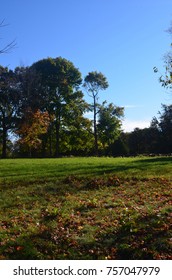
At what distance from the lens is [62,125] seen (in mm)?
45625

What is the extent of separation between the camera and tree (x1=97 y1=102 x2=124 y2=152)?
4803 cm

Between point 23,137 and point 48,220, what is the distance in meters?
33.3

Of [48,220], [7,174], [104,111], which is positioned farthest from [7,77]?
[48,220]

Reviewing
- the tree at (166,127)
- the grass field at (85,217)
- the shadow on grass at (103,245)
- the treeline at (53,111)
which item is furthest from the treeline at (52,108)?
the shadow on grass at (103,245)

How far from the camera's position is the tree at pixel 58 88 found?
44.4 m

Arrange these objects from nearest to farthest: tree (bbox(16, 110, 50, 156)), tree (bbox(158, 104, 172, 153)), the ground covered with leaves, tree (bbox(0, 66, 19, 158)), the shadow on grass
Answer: the shadow on grass, the ground covered with leaves, tree (bbox(16, 110, 50, 156)), tree (bbox(0, 66, 19, 158)), tree (bbox(158, 104, 172, 153))

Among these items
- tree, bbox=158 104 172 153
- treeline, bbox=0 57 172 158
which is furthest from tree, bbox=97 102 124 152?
tree, bbox=158 104 172 153

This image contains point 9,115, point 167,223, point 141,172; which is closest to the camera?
point 167,223

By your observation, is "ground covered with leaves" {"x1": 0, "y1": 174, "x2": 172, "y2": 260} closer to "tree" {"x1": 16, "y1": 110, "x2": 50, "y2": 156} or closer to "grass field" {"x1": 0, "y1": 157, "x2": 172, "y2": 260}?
"grass field" {"x1": 0, "y1": 157, "x2": 172, "y2": 260}

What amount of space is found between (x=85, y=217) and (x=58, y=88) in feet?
123

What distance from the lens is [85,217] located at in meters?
8.91

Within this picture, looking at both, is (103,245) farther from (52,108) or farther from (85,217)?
(52,108)

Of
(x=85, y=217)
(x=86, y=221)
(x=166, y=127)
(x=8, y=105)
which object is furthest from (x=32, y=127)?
(x=86, y=221)
